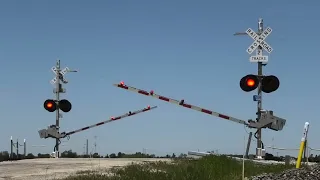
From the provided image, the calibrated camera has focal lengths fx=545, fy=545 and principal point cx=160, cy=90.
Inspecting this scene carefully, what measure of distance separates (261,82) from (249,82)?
175cm

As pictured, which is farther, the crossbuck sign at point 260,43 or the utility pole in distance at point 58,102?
the utility pole in distance at point 58,102

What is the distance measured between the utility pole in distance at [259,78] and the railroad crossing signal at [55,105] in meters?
11.4

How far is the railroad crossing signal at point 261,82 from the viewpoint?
17828mm

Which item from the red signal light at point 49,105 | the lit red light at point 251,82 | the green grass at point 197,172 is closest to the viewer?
the green grass at point 197,172

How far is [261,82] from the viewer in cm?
1944

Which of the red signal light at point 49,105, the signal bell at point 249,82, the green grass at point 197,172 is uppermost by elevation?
the signal bell at point 249,82

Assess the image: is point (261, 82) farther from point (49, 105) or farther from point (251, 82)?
point (49, 105)

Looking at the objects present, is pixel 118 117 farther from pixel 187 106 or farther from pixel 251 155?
pixel 251 155

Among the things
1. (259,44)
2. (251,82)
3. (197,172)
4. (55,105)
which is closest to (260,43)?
(259,44)

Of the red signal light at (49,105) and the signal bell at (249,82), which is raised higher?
the signal bell at (249,82)

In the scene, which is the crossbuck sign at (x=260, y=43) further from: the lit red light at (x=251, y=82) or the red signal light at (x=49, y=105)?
the red signal light at (x=49, y=105)

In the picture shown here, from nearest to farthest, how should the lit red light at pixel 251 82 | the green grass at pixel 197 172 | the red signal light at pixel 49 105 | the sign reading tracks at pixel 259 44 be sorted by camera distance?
1. the green grass at pixel 197 172
2. the lit red light at pixel 251 82
3. the sign reading tracks at pixel 259 44
4. the red signal light at pixel 49 105

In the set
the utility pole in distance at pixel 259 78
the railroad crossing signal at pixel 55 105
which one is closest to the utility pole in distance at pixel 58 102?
the railroad crossing signal at pixel 55 105

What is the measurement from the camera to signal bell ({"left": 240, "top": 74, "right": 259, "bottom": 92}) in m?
17.8
